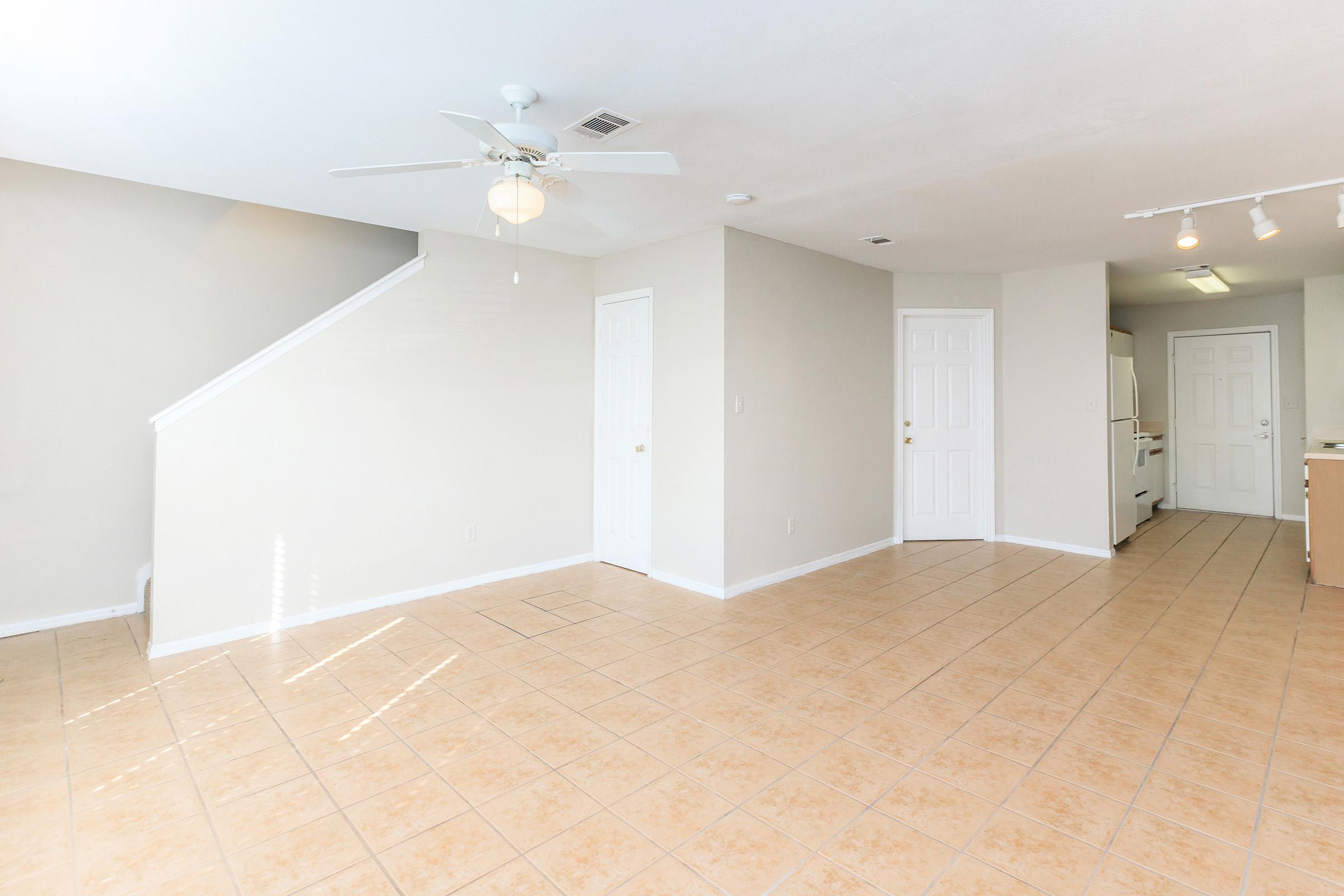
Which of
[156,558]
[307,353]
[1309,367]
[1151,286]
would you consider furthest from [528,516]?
[1309,367]

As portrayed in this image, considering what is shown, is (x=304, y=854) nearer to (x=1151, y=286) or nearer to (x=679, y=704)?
(x=679, y=704)

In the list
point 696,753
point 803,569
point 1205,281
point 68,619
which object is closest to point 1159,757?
point 696,753

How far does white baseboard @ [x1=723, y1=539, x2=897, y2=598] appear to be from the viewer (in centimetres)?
447

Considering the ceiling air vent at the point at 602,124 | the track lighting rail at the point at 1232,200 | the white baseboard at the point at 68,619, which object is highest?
the track lighting rail at the point at 1232,200

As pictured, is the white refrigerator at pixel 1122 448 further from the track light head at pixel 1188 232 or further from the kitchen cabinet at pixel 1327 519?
the track light head at pixel 1188 232

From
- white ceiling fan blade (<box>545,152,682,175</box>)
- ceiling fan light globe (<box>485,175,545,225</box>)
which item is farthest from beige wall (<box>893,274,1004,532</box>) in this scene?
ceiling fan light globe (<box>485,175,545,225</box>)

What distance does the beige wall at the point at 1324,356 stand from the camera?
5730 mm

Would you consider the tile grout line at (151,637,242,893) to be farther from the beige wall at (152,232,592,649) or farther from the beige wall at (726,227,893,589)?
the beige wall at (726,227,893,589)

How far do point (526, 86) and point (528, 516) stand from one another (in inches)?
128

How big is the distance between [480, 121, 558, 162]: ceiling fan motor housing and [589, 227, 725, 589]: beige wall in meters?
2.11

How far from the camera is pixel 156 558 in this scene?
11.4 feet

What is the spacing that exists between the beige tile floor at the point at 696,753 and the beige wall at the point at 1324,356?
2.60 meters

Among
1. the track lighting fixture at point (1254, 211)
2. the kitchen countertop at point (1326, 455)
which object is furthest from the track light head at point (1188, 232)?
the kitchen countertop at point (1326, 455)

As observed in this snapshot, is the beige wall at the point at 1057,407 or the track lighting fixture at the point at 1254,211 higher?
the track lighting fixture at the point at 1254,211
